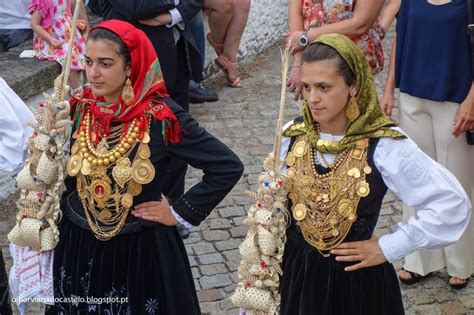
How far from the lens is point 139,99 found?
340 centimetres

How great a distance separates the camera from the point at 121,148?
11.1 ft

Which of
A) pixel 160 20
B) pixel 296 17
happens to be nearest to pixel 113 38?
pixel 296 17

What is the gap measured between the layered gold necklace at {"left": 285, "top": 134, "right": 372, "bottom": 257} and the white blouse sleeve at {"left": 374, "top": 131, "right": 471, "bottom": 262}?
9cm

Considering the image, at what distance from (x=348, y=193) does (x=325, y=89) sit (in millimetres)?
414

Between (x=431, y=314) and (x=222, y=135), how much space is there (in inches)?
115

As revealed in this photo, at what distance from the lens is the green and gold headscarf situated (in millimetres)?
3068

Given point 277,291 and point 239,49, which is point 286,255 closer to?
point 277,291

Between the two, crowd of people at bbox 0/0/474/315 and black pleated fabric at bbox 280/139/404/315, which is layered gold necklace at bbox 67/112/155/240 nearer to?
crowd of people at bbox 0/0/474/315

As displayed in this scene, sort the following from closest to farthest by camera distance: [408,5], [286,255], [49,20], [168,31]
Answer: [286,255], [408,5], [168,31], [49,20]

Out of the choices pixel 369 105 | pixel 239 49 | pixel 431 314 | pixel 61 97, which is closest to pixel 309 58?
pixel 369 105

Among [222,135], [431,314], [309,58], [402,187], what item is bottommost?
[431,314]

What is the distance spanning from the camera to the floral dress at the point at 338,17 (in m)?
4.47

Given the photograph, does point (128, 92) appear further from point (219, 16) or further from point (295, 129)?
point (219, 16)

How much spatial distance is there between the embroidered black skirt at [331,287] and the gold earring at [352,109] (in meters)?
0.54
